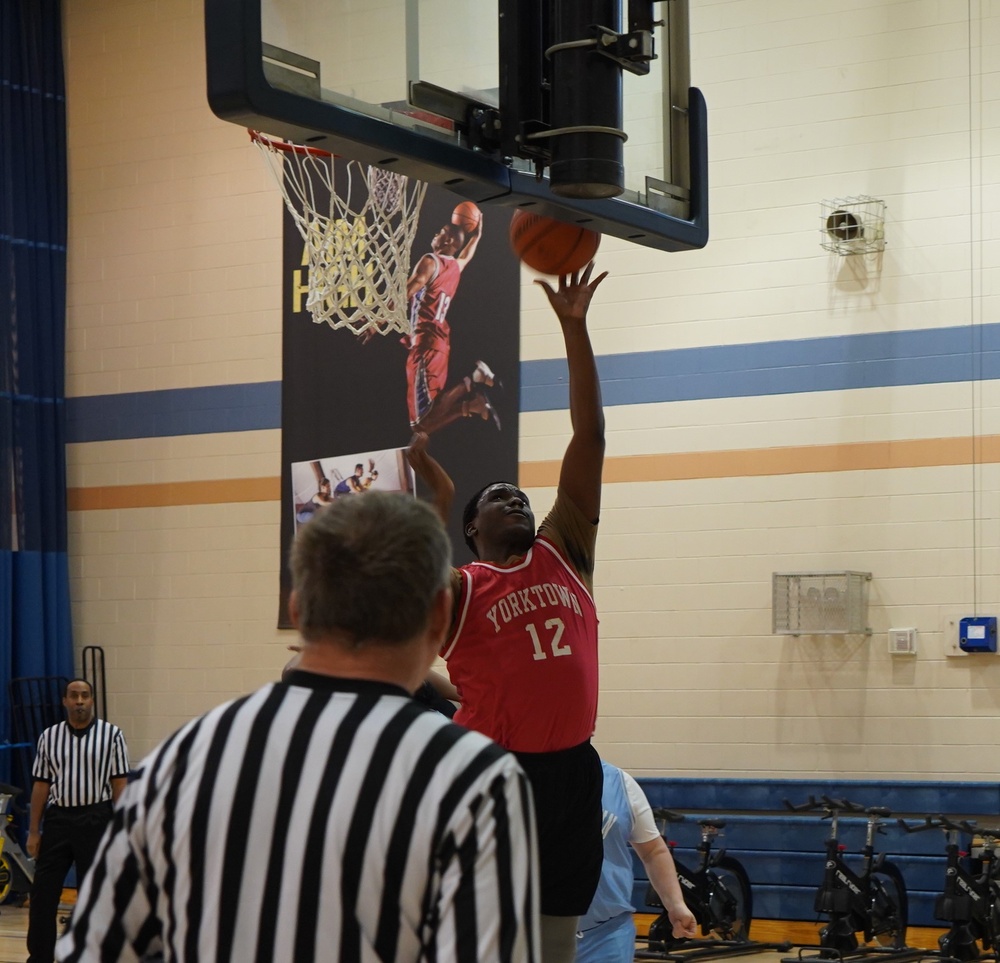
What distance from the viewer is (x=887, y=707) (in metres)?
9.70

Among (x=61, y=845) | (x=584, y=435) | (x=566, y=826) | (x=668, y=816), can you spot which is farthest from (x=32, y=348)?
(x=566, y=826)

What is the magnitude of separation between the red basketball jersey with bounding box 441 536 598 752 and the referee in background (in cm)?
527

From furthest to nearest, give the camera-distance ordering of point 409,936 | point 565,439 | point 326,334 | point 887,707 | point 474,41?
point 326,334 → point 565,439 → point 887,707 → point 474,41 → point 409,936

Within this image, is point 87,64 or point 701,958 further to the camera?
point 87,64

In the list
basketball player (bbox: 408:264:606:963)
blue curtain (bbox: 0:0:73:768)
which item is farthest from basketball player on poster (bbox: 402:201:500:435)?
basketball player (bbox: 408:264:606:963)

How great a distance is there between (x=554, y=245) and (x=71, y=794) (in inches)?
226

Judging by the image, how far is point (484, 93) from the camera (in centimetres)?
432

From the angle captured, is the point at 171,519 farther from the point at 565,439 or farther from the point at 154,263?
the point at 565,439

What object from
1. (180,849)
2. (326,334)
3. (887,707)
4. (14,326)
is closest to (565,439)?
(326,334)

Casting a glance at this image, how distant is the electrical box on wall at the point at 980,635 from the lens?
9391 millimetres

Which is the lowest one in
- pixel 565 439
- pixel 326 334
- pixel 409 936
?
pixel 409 936

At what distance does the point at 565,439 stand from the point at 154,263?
165 inches

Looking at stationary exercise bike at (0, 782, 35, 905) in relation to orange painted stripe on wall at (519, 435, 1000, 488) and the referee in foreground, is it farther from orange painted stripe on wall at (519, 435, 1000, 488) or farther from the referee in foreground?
the referee in foreground

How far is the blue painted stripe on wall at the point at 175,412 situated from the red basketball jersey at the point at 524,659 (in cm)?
817
